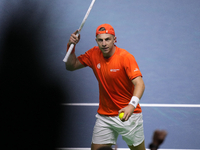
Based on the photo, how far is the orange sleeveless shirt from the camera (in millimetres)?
3676

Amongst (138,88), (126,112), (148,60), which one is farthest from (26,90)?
(126,112)

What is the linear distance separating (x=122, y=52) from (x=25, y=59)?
8.90 feet

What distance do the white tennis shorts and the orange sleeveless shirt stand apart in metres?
0.10

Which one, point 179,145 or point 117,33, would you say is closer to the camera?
point 179,145

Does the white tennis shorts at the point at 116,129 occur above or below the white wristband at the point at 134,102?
below

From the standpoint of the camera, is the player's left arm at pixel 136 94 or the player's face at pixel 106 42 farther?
the player's face at pixel 106 42

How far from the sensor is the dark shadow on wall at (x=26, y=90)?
5.20 meters

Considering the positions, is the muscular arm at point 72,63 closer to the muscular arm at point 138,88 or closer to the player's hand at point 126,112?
the muscular arm at point 138,88

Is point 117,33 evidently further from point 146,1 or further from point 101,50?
point 101,50

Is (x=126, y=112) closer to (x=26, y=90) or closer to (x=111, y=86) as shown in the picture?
(x=111, y=86)

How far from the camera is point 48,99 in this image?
547 cm

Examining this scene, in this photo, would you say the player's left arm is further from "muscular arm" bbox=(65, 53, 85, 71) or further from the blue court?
the blue court

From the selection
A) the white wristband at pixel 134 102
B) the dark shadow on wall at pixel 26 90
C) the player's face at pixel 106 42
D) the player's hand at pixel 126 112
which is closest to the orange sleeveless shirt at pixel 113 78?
the player's face at pixel 106 42

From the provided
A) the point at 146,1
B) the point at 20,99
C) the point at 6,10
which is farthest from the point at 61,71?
the point at 146,1
